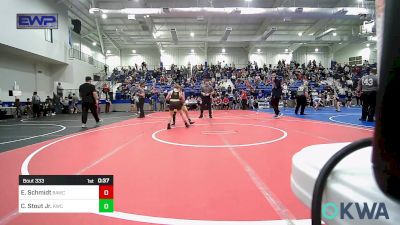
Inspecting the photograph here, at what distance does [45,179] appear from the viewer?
1.64 meters

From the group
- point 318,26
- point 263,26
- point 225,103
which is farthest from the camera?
point 318,26

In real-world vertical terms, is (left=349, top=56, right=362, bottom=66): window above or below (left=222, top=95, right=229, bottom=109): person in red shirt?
above

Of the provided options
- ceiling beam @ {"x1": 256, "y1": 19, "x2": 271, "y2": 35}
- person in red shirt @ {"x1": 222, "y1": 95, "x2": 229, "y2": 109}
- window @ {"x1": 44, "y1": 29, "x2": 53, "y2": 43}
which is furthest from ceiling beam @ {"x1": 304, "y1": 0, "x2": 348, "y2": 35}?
window @ {"x1": 44, "y1": 29, "x2": 53, "y2": 43}

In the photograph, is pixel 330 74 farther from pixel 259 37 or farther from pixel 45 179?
pixel 45 179

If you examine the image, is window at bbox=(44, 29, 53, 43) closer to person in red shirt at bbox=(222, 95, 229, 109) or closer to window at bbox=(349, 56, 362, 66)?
person in red shirt at bbox=(222, 95, 229, 109)

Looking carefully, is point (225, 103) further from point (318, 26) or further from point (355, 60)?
point (355, 60)
